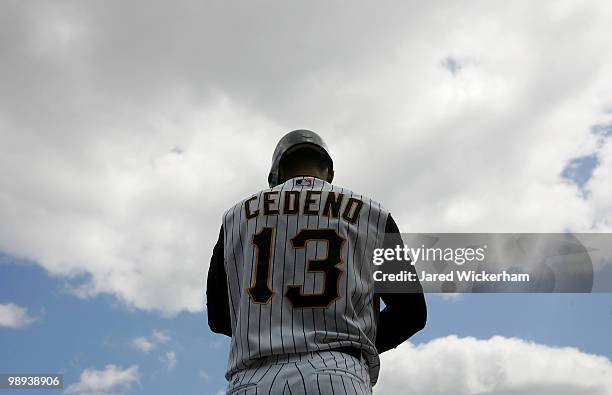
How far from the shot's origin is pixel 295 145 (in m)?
4.31

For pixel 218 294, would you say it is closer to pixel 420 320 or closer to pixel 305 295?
pixel 305 295

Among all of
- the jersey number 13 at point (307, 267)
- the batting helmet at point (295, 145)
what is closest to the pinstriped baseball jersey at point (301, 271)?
the jersey number 13 at point (307, 267)

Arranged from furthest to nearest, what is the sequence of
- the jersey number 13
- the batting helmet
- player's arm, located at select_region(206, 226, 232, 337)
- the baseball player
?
the batting helmet
player's arm, located at select_region(206, 226, 232, 337)
the jersey number 13
the baseball player

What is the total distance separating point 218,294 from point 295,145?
1047 millimetres

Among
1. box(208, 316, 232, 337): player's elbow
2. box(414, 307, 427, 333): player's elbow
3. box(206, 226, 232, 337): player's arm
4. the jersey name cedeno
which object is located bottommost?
box(414, 307, 427, 333): player's elbow

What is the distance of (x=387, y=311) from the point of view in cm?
380

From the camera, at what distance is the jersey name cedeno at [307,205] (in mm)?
3633

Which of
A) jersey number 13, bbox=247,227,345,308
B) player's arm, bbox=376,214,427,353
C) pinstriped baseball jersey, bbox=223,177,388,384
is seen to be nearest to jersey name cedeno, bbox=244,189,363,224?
pinstriped baseball jersey, bbox=223,177,388,384

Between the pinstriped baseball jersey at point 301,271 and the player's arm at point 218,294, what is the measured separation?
0.18 metres

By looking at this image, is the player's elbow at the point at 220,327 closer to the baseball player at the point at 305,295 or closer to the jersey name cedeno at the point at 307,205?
the baseball player at the point at 305,295

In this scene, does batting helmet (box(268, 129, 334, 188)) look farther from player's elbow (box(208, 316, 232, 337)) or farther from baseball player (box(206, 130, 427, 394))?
player's elbow (box(208, 316, 232, 337))

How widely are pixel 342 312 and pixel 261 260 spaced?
0.50 m

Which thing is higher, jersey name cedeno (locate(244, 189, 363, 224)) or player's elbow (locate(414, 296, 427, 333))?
jersey name cedeno (locate(244, 189, 363, 224))

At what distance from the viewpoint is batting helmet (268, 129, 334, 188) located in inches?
170
